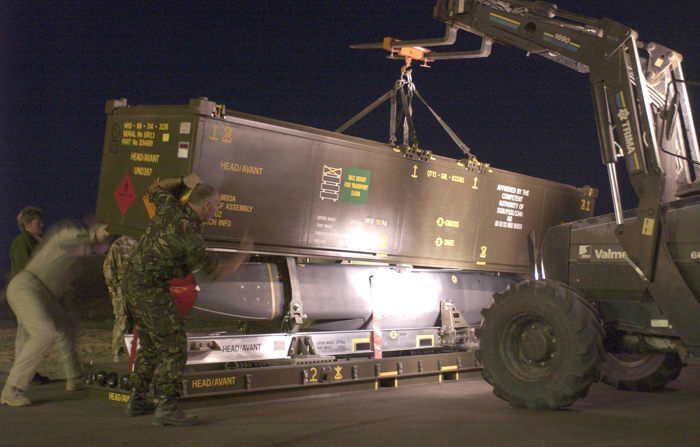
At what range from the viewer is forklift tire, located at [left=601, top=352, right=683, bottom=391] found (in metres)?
9.83

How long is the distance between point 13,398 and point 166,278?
2394mm

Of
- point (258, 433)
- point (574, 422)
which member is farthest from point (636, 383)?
point (258, 433)

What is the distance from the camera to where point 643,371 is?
32.4ft

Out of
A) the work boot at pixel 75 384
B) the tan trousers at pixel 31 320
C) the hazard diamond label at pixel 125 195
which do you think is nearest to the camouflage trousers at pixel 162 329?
the tan trousers at pixel 31 320

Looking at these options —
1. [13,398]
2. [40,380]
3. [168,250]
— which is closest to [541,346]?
[168,250]

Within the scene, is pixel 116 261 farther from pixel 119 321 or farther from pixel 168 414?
pixel 168 414

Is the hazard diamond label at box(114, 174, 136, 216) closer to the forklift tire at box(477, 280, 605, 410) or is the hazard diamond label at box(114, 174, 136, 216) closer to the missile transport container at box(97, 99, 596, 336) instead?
the missile transport container at box(97, 99, 596, 336)

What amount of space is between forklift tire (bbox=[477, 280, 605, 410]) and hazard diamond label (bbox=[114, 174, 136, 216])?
4.41 m

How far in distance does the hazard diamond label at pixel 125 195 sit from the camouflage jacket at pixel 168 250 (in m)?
1.98

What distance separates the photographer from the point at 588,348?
302 inches

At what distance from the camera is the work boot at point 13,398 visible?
25.7ft

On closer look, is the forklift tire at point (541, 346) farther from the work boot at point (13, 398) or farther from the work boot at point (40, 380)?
the work boot at point (40, 380)

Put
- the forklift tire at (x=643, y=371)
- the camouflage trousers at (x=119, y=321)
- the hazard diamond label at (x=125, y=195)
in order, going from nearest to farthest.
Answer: the hazard diamond label at (x=125, y=195) < the camouflage trousers at (x=119, y=321) < the forklift tire at (x=643, y=371)

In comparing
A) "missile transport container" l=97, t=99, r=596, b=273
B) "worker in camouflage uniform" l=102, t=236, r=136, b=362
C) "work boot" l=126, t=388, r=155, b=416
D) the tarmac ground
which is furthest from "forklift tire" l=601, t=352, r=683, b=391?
"worker in camouflage uniform" l=102, t=236, r=136, b=362
